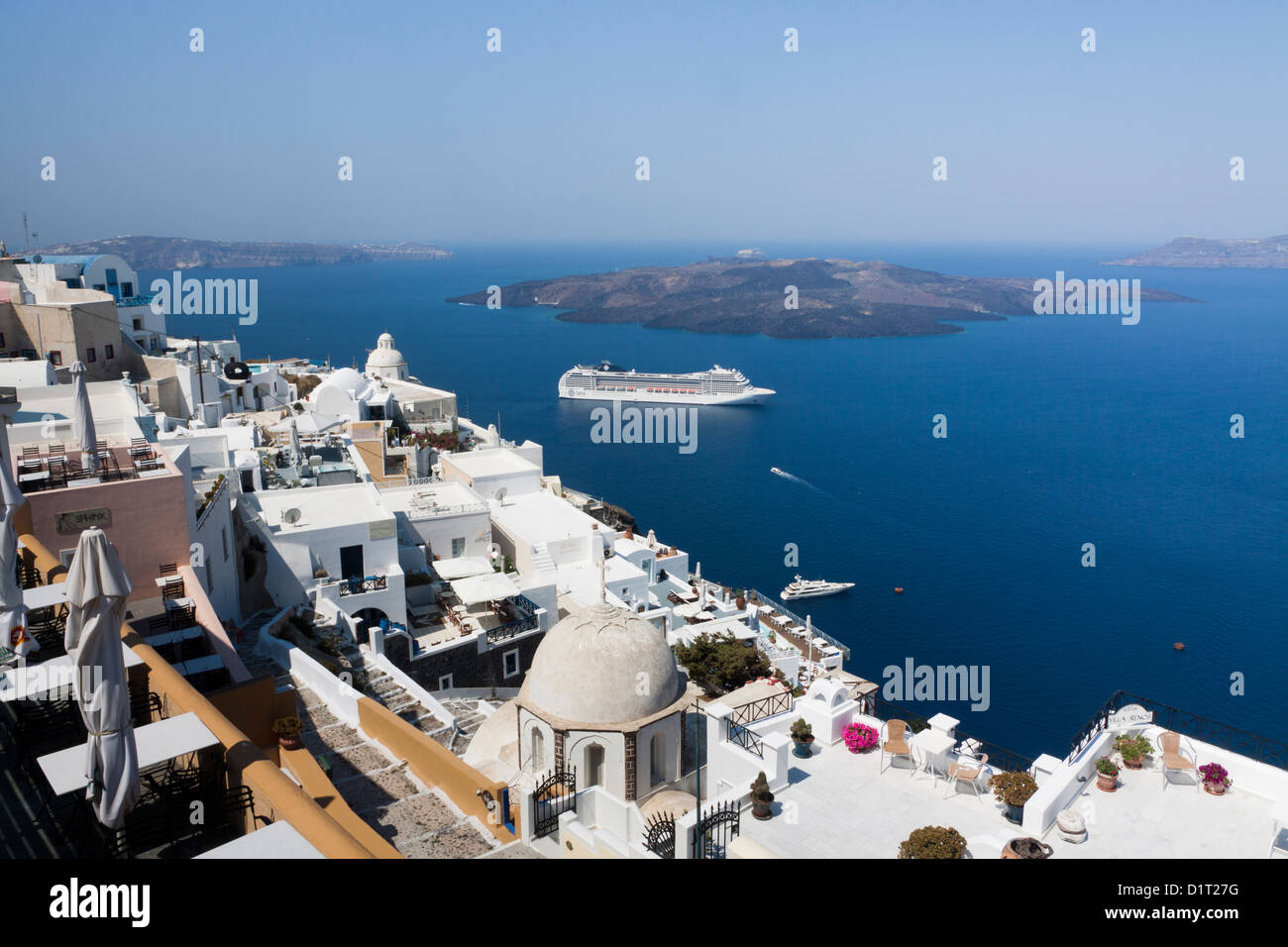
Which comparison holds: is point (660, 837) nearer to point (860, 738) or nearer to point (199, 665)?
point (860, 738)

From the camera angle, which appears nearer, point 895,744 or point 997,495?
A: point 895,744

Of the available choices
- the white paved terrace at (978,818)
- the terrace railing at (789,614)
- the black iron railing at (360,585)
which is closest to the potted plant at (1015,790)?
the white paved terrace at (978,818)

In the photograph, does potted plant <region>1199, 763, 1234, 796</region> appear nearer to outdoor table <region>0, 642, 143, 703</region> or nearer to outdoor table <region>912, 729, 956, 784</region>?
outdoor table <region>912, 729, 956, 784</region>

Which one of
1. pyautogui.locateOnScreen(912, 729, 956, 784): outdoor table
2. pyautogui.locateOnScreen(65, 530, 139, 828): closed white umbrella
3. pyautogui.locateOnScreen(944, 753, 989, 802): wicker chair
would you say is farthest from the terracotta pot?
pyautogui.locateOnScreen(65, 530, 139, 828): closed white umbrella

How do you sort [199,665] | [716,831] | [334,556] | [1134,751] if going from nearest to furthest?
1. [716,831]
2. [1134,751]
3. [199,665]
4. [334,556]

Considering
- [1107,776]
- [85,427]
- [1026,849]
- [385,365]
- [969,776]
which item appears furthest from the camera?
[385,365]

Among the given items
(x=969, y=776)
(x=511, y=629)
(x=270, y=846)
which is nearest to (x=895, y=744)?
(x=969, y=776)
